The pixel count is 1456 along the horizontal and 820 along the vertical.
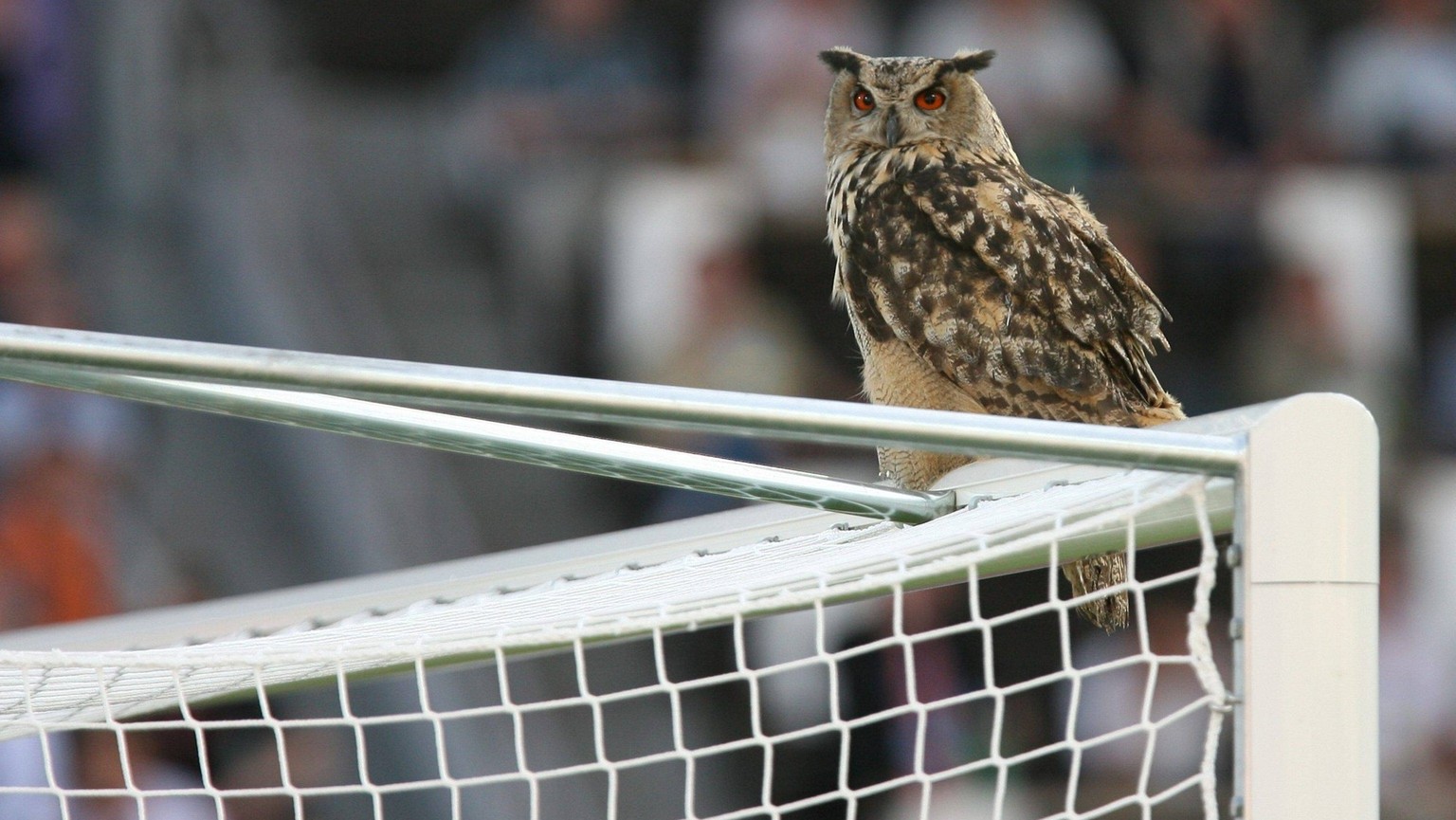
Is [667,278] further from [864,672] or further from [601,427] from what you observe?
[864,672]

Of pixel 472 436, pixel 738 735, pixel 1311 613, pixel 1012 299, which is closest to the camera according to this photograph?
pixel 1311 613

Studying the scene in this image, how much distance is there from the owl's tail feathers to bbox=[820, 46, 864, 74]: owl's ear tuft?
83 cm

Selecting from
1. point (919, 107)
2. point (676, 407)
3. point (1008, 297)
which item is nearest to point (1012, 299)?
point (1008, 297)

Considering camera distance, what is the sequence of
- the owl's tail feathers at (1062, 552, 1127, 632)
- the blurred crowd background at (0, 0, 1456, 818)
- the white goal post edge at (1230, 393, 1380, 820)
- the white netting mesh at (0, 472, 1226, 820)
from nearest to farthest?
the white goal post edge at (1230, 393, 1380, 820) < the owl's tail feathers at (1062, 552, 1127, 632) < the white netting mesh at (0, 472, 1226, 820) < the blurred crowd background at (0, 0, 1456, 818)

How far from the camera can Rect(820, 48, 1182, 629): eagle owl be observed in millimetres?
1964

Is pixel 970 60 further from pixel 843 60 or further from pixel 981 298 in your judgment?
pixel 981 298

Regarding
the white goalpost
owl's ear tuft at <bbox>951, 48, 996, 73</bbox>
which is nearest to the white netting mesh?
the white goalpost

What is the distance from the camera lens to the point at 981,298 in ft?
6.57

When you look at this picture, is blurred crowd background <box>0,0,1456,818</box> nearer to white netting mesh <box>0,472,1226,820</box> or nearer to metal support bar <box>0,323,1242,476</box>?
white netting mesh <box>0,472,1226,820</box>

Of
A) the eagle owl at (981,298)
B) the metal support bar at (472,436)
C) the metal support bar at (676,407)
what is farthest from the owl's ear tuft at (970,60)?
the metal support bar at (676,407)

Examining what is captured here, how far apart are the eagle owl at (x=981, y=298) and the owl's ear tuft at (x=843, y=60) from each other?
177 mm

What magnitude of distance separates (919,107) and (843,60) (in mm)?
215

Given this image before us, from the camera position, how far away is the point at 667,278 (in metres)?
3.85

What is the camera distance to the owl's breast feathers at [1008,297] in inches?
77.3
